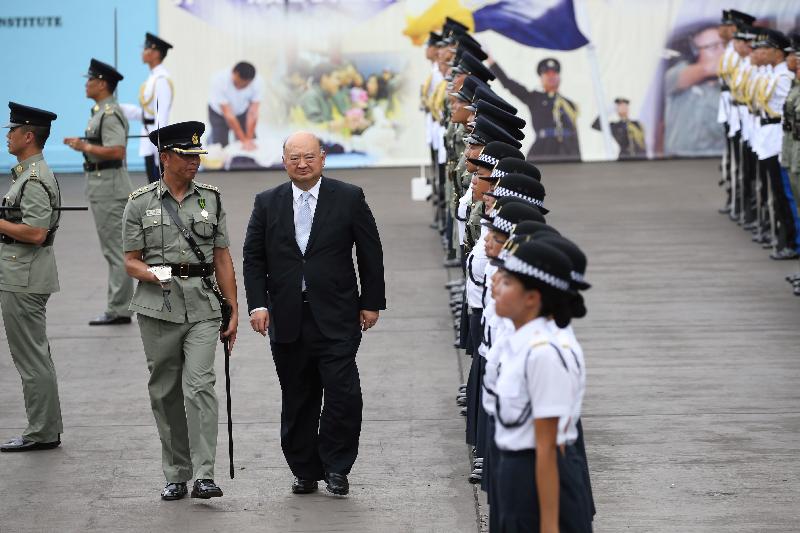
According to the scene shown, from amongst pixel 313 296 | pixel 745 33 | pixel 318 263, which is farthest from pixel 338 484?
pixel 745 33

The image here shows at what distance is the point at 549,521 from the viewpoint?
15.3 ft

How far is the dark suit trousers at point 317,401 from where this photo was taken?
751 cm

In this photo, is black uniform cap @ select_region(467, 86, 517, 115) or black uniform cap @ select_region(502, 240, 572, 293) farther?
black uniform cap @ select_region(467, 86, 517, 115)

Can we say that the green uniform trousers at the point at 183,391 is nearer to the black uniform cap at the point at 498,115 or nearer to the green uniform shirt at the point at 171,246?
the green uniform shirt at the point at 171,246

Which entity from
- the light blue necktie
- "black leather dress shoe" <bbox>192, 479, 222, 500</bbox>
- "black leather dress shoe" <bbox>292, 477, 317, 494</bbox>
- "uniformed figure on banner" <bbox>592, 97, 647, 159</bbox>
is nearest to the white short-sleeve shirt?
"uniformed figure on banner" <bbox>592, 97, 647, 159</bbox>

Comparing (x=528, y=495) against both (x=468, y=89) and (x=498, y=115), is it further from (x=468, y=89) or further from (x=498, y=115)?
(x=468, y=89)

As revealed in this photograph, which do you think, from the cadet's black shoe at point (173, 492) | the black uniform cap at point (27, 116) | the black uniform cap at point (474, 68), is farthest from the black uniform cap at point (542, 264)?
the black uniform cap at point (474, 68)

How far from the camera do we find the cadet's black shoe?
755cm

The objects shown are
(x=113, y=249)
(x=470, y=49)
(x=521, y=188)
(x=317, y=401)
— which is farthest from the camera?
(x=470, y=49)

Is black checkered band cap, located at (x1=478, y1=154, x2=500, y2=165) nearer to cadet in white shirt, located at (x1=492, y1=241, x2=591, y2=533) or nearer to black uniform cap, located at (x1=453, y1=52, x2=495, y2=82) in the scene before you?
cadet in white shirt, located at (x1=492, y1=241, x2=591, y2=533)

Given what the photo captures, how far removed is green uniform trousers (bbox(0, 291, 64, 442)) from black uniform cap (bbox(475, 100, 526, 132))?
2.79 metres

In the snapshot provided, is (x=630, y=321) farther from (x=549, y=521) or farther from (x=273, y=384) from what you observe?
(x=549, y=521)

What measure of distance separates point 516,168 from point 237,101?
1617 centimetres

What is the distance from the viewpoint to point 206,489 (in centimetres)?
738
